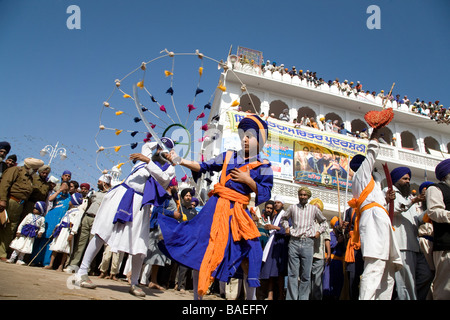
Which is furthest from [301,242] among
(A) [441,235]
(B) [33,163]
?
(B) [33,163]

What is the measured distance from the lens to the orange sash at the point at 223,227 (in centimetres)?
245

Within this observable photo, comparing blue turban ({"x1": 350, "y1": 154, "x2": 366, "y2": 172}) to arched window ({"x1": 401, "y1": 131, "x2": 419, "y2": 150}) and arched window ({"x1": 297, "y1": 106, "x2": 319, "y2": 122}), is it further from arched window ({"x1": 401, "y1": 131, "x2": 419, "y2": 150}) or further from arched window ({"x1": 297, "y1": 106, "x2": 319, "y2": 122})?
arched window ({"x1": 401, "y1": 131, "x2": 419, "y2": 150})

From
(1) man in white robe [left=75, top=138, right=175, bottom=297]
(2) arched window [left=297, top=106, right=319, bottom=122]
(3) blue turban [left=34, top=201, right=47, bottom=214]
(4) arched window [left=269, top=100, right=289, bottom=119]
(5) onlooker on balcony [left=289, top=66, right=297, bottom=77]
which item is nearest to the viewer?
(1) man in white robe [left=75, top=138, right=175, bottom=297]

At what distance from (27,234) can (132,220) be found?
3.83 metres

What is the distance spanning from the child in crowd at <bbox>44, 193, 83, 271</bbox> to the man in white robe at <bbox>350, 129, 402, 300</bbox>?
5.12 m

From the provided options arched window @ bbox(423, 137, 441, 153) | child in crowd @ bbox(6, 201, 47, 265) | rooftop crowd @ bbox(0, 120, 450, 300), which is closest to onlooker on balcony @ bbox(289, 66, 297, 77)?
arched window @ bbox(423, 137, 441, 153)

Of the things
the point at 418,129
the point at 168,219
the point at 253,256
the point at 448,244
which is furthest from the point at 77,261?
the point at 418,129

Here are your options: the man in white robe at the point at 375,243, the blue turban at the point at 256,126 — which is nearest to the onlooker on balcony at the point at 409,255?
the man in white robe at the point at 375,243

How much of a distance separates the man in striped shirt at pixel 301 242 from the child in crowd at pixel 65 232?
4076 mm

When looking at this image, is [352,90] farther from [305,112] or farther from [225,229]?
[225,229]

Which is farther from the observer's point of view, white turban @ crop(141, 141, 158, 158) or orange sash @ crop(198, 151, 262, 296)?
white turban @ crop(141, 141, 158, 158)

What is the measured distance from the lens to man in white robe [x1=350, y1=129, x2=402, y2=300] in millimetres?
2811
